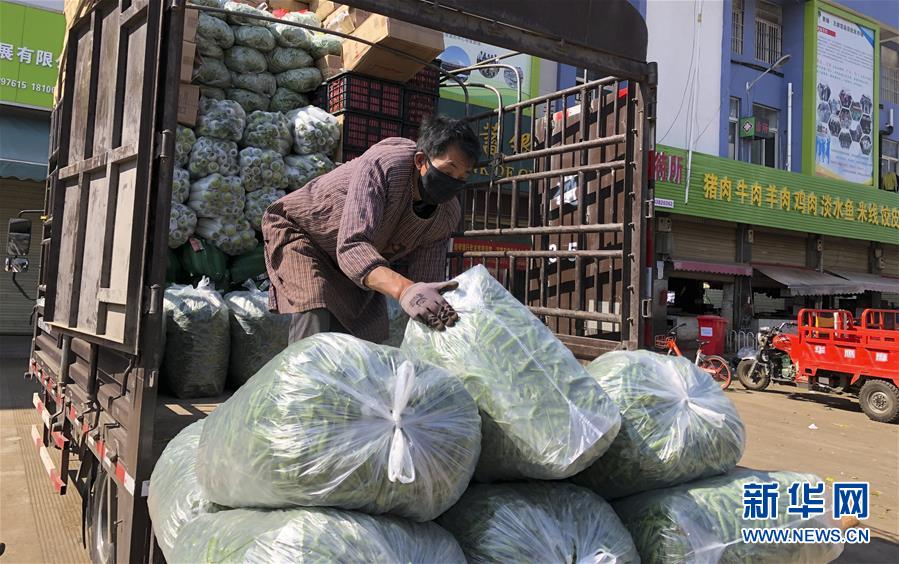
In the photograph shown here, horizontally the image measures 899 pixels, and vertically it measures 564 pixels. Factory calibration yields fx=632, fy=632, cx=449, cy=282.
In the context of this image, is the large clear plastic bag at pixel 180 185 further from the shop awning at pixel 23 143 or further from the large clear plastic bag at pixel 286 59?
the shop awning at pixel 23 143

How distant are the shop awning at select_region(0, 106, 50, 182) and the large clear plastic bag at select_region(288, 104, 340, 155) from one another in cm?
463

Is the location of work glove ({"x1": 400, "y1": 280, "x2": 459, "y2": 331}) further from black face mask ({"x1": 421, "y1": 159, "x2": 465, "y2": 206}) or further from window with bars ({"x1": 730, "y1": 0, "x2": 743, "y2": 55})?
window with bars ({"x1": 730, "y1": 0, "x2": 743, "y2": 55})

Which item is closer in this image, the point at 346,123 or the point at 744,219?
the point at 346,123

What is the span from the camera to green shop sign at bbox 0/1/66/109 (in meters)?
8.14

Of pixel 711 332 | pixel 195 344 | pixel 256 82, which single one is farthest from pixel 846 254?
pixel 195 344

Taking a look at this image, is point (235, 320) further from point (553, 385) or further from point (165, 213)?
point (553, 385)

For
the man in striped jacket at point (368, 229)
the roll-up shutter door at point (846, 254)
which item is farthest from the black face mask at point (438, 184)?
the roll-up shutter door at point (846, 254)

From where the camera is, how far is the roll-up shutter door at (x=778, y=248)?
14438mm

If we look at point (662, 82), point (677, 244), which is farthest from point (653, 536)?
point (662, 82)

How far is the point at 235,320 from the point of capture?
418cm

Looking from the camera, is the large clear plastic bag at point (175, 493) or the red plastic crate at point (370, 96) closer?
the large clear plastic bag at point (175, 493)

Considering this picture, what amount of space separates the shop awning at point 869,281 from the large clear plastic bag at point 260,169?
47.4ft

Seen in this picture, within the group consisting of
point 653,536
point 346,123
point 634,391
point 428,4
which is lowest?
point 653,536

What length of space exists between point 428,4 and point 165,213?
1235 millimetres
